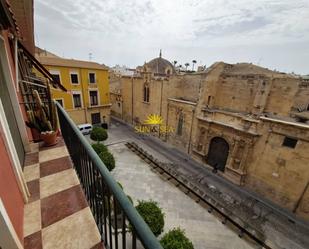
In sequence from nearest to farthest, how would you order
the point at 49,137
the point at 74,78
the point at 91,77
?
the point at 49,137 → the point at 74,78 → the point at 91,77

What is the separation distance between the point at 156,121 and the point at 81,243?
15.9m

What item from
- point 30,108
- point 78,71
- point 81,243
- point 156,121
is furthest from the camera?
point 156,121

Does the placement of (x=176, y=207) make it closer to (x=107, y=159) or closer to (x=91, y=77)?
(x=107, y=159)

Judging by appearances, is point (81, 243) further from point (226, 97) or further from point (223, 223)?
point (226, 97)

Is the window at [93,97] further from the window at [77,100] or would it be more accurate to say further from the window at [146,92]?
the window at [146,92]

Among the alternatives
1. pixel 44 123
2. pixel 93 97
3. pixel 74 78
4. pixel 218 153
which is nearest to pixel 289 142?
pixel 218 153

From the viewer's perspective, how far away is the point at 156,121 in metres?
17.4

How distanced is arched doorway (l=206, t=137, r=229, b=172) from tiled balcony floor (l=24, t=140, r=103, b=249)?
11.1 meters

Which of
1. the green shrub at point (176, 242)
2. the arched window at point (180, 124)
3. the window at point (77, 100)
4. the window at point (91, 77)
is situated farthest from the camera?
the window at point (91, 77)

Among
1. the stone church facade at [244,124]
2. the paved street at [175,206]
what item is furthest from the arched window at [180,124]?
the paved street at [175,206]

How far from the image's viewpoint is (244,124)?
394 inches

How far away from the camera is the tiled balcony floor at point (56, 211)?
1.69 m

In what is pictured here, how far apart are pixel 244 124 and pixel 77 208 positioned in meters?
10.5

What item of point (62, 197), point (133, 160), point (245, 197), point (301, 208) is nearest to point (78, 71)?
point (133, 160)
